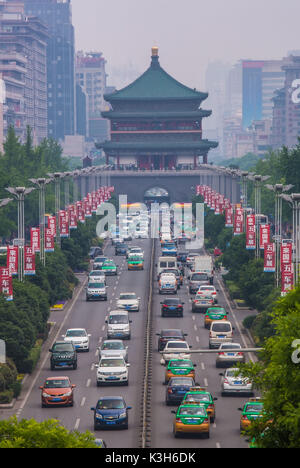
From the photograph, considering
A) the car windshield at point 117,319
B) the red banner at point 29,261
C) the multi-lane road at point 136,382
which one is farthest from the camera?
the red banner at point 29,261

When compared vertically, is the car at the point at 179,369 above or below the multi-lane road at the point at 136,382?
above

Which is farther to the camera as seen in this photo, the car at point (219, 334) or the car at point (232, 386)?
the car at point (219, 334)

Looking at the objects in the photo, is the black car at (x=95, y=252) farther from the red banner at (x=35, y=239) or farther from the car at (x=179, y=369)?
the car at (x=179, y=369)

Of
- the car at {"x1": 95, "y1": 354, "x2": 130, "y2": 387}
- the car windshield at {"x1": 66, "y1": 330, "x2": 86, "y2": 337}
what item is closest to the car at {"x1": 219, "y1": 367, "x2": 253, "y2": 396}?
the car at {"x1": 95, "y1": 354, "x2": 130, "y2": 387}

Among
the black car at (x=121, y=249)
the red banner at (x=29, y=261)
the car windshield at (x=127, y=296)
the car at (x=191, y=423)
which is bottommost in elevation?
the black car at (x=121, y=249)

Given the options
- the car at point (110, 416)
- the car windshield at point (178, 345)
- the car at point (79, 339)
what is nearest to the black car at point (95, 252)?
the car at point (79, 339)

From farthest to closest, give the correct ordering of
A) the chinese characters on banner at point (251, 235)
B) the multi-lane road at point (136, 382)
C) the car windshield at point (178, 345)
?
1. the chinese characters on banner at point (251, 235)
2. the car windshield at point (178, 345)
3. the multi-lane road at point (136, 382)
